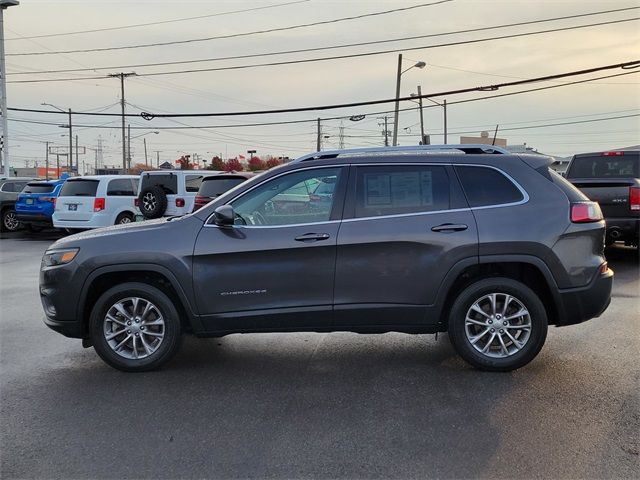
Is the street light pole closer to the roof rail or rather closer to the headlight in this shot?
the headlight

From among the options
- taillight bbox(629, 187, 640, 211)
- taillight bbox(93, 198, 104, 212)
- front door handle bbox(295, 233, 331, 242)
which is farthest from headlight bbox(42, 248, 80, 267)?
taillight bbox(93, 198, 104, 212)

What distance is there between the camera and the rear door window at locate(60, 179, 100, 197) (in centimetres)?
1491

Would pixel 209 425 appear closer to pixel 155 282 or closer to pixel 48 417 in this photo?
pixel 48 417

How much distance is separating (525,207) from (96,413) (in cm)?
370

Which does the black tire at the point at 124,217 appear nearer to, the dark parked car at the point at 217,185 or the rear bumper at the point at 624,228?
the dark parked car at the point at 217,185

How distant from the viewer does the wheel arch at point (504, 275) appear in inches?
178

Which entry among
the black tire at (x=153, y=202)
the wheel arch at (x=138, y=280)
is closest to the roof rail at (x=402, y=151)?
the wheel arch at (x=138, y=280)

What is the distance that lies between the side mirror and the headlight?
1264 mm

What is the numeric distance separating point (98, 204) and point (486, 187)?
12512mm

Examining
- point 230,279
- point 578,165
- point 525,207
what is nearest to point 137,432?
point 230,279

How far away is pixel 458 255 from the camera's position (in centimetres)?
452

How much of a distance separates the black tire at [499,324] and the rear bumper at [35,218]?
1541 cm

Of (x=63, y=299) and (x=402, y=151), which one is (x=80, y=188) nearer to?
(x=63, y=299)

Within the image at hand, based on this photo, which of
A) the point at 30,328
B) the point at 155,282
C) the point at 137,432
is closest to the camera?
the point at 137,432
